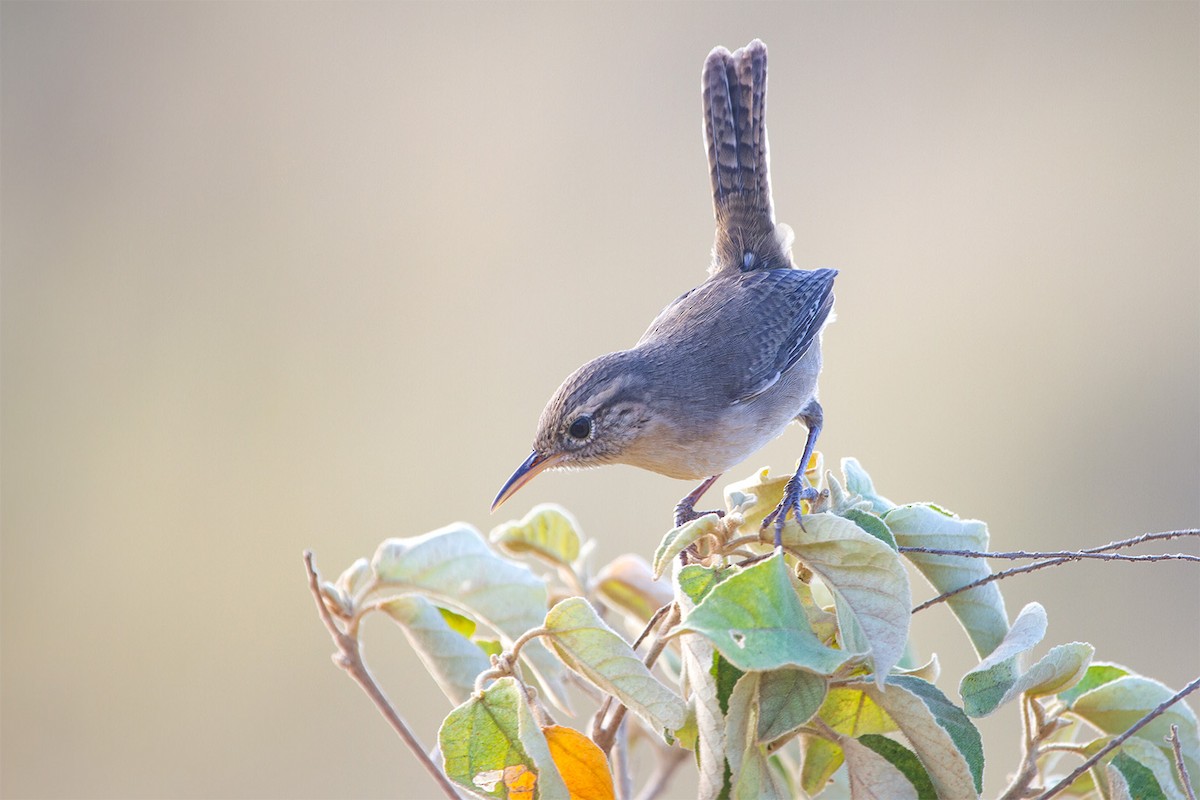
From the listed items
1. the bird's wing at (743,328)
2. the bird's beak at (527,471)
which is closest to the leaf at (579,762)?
the bird's beak at (527,471)

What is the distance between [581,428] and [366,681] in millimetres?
1263

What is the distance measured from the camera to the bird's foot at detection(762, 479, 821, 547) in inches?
67.9

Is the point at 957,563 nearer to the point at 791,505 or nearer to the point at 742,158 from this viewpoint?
the point at 791,505

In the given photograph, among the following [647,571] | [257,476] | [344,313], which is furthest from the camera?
[344,313]

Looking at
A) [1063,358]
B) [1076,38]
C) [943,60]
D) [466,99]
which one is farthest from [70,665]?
[1076,38]

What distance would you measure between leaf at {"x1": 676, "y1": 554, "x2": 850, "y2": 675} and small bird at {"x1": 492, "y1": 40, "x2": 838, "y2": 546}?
4.18 ft

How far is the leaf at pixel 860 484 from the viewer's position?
196 centimetres

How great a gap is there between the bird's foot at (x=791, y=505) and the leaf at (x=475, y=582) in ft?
1.56

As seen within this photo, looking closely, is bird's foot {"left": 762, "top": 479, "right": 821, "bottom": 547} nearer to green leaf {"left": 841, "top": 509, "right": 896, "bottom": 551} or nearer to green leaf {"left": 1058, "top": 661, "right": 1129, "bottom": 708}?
green leaf {"left": 841, "top": 509, "right": 896, "bottom": 551}

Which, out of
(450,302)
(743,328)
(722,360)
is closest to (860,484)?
(722,360)

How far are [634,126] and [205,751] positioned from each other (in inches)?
249

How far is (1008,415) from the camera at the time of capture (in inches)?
338

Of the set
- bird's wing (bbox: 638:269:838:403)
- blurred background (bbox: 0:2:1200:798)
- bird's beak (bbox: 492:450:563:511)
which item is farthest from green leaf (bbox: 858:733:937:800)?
blurred background (bbox: 0:2:1200:798)

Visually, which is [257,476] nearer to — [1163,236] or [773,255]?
[773,255]
